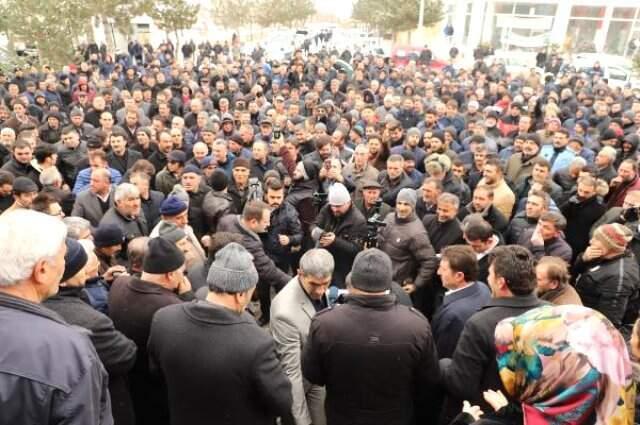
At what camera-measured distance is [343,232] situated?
5023 mm

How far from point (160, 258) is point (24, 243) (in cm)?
125

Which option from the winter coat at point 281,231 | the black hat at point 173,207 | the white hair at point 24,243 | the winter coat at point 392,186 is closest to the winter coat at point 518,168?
the winter coat at point 392,186

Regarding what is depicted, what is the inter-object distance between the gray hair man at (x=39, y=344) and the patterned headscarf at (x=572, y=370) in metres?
1.55

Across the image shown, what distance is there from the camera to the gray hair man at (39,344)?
1.56m

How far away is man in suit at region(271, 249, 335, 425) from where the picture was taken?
3162mm

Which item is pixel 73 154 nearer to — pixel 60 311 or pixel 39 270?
pixel 60 311

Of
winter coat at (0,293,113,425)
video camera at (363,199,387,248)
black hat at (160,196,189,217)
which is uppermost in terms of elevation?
winter coat at (0,293,113,425)

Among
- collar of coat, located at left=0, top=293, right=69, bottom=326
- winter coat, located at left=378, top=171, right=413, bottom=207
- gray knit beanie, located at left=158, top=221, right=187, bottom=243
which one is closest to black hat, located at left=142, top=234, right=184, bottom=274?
gray knit beanie, located at left=158, top=221, right=187, bottom=243

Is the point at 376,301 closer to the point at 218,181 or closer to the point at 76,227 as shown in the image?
the point at 76,227

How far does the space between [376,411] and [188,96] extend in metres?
11.4

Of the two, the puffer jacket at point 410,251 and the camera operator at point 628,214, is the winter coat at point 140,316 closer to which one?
the puffer jacket at point 410,251

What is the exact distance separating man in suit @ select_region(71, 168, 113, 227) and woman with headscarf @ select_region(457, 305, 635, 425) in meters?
4.54

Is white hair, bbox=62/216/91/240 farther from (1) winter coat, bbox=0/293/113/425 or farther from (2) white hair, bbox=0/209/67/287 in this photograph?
(1) winter coat, bbox=0/293/113/425

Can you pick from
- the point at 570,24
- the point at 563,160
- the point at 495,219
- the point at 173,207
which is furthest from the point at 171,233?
the point at 570,24
